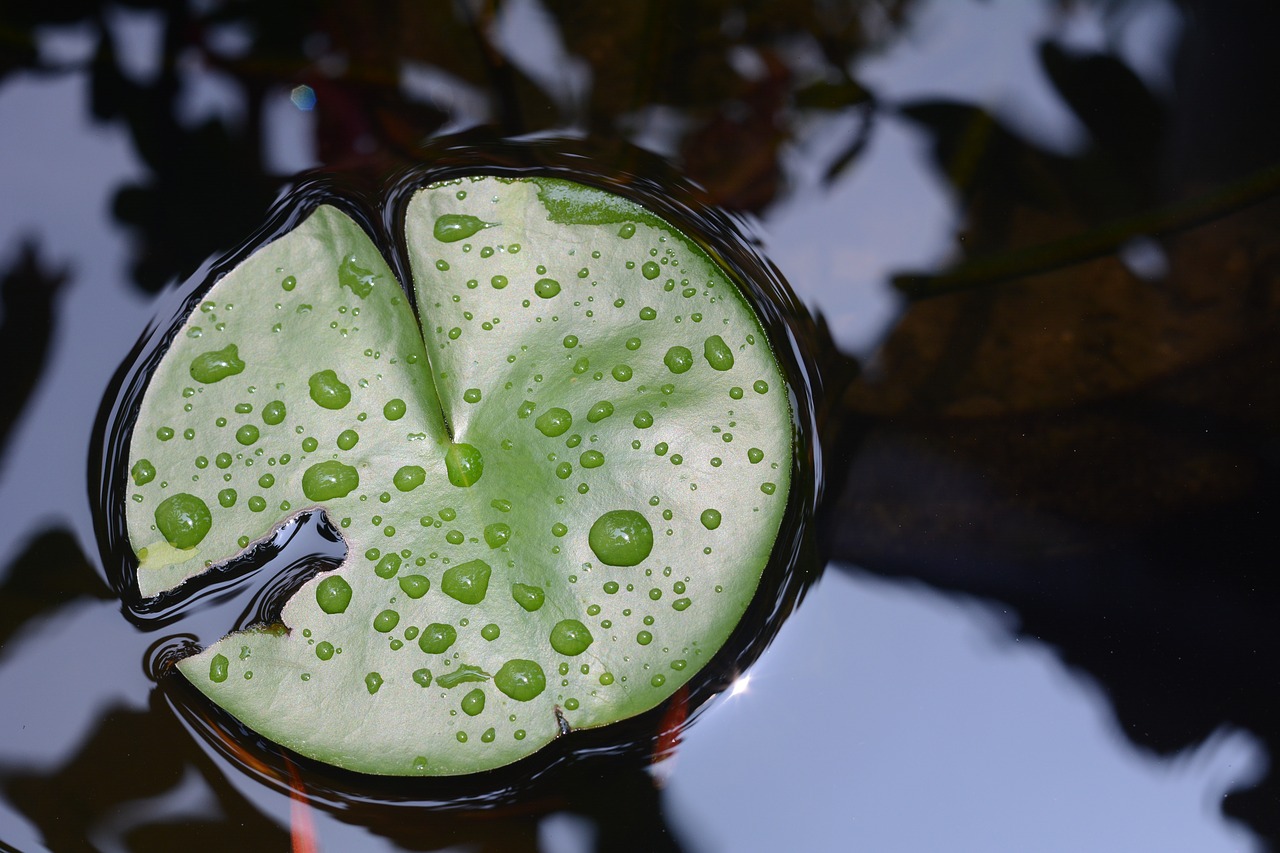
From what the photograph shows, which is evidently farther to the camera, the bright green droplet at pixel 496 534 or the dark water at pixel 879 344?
the dark water at pixel 879 344

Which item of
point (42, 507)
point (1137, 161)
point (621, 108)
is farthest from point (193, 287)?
point (1137, 161)

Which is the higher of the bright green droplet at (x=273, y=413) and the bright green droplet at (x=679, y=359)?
the bright green droplet at (x=273, y=413)

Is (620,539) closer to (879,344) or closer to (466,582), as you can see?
(466,582)

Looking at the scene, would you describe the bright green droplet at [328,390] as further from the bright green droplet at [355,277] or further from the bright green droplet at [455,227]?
the bright green droplet at [455,227]

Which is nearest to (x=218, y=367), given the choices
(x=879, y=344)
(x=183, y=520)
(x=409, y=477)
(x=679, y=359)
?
(x=183, y=520)

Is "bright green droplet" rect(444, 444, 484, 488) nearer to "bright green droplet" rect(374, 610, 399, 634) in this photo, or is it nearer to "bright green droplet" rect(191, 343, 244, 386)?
"bright green droplet" rect(374, 610, 399, 634)

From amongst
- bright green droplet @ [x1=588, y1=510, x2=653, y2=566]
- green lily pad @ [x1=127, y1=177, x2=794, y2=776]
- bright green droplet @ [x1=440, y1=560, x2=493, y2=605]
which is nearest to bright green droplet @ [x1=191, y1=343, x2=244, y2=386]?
green lily pad @ [x1=127, y1=177, x2=794, y2=776]

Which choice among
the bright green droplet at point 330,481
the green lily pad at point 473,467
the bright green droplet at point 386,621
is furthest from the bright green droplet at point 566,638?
the bright green droplet at point 330,481
